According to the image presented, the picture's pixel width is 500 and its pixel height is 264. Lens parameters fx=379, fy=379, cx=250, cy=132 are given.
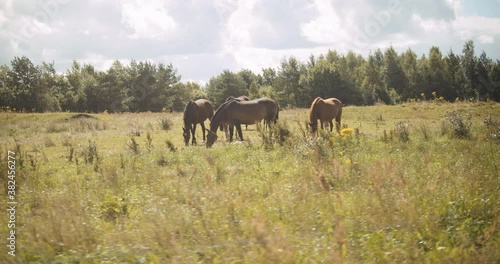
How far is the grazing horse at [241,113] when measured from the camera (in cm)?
1689

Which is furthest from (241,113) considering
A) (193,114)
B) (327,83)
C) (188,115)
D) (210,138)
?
(327,83)

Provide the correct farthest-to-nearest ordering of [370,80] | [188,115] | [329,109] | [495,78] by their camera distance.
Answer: [370,80] < [495,78] < [329,109] < [188,115]

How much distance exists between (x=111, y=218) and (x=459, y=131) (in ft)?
40.1

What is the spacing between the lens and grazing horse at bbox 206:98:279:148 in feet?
55.4

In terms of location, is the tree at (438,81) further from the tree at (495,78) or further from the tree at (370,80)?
the tree at (370,80)

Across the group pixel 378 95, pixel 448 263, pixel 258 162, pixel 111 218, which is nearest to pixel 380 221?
pixel 448 263

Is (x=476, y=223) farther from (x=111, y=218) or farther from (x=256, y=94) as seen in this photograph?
(x=256, y=94)

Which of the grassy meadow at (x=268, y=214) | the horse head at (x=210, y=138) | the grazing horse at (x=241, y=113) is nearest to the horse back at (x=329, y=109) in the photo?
the grazing horse at (x=241, y=113)

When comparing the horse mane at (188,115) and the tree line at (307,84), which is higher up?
the tree line at (307,84)

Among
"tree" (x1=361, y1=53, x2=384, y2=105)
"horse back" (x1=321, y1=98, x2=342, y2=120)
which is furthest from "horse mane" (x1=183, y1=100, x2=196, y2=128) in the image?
"tree" (x1=361, y1=53, x2=384, y2=105)

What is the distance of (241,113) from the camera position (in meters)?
17.6

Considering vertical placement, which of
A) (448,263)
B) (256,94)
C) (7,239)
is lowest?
(448,263)

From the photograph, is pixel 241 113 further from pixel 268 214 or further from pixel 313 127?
pixel 268 214

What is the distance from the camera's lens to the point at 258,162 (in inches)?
388
